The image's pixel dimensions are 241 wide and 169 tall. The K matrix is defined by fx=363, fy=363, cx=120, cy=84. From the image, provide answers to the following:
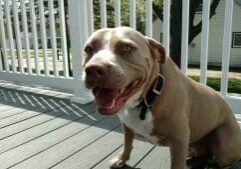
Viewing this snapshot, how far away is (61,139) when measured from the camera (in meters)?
2.88

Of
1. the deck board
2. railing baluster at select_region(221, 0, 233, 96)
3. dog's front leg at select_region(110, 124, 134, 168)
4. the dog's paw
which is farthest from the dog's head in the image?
railing baluster at select_region(221, 0, 233, 96)

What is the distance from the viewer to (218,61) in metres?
19.8

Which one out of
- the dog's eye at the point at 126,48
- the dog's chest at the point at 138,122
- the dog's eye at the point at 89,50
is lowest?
the dog's chest at the point at 138,122

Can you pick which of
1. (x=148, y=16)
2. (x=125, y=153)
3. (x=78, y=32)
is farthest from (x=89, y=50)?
(x=78, y=32)

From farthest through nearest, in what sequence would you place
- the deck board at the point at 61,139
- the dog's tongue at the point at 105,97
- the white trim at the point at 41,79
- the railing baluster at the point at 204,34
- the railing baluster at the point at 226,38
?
the white trim at the point at 41,79
the railing baluster at the point at 204,34
the railing baluster at the point at 226,38
the deck board at the point at 61,139
the dog's tongue at the point at 105,97

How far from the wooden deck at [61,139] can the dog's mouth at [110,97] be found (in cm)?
76

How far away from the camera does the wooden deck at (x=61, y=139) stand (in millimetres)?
2456

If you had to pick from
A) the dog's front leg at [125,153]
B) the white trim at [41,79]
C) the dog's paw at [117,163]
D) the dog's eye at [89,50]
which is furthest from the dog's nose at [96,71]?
the white trim at [41,79]

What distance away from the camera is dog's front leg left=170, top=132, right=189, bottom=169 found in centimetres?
195

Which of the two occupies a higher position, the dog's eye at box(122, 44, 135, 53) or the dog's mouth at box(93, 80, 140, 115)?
the dog's eye at box(122, 44, 135, 53)

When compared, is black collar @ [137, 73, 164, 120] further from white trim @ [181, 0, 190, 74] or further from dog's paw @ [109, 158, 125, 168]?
white trim @ [181, 0, 190, 74]

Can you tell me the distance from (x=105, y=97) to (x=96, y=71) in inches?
7.3

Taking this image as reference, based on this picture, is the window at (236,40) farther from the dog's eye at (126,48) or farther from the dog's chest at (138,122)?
the dog's eye at (126,48)

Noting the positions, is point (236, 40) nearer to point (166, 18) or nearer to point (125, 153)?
point (166, 18)
